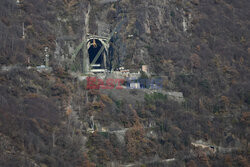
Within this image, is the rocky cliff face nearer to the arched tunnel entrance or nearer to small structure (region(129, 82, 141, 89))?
the arched tunnel entrance

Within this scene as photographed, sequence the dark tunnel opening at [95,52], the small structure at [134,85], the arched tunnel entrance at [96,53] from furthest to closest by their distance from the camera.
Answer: the dark tunnel opening at [95,52] → the arched tunnel entrance at [96,53] → the small structure at [134,85]

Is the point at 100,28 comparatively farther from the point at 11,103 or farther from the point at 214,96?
the point at 11,103

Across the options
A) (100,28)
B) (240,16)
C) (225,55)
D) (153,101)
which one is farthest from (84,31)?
(240,16)

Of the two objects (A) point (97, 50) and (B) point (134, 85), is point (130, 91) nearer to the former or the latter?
(B) point (134, 85)

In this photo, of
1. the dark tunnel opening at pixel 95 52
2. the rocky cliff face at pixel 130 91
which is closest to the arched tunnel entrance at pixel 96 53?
the dark tunnel opening at pixel 95 52

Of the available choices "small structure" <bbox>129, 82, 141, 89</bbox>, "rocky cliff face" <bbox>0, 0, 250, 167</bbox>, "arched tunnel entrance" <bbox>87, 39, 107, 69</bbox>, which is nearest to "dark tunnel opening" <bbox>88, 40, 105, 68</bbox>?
"arched tunnel entrance" <bbox>87, 39, 107, 69</bbox>

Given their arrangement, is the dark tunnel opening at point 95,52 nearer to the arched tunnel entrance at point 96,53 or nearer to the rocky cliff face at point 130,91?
the arched tunnel entrance at point 96,53
